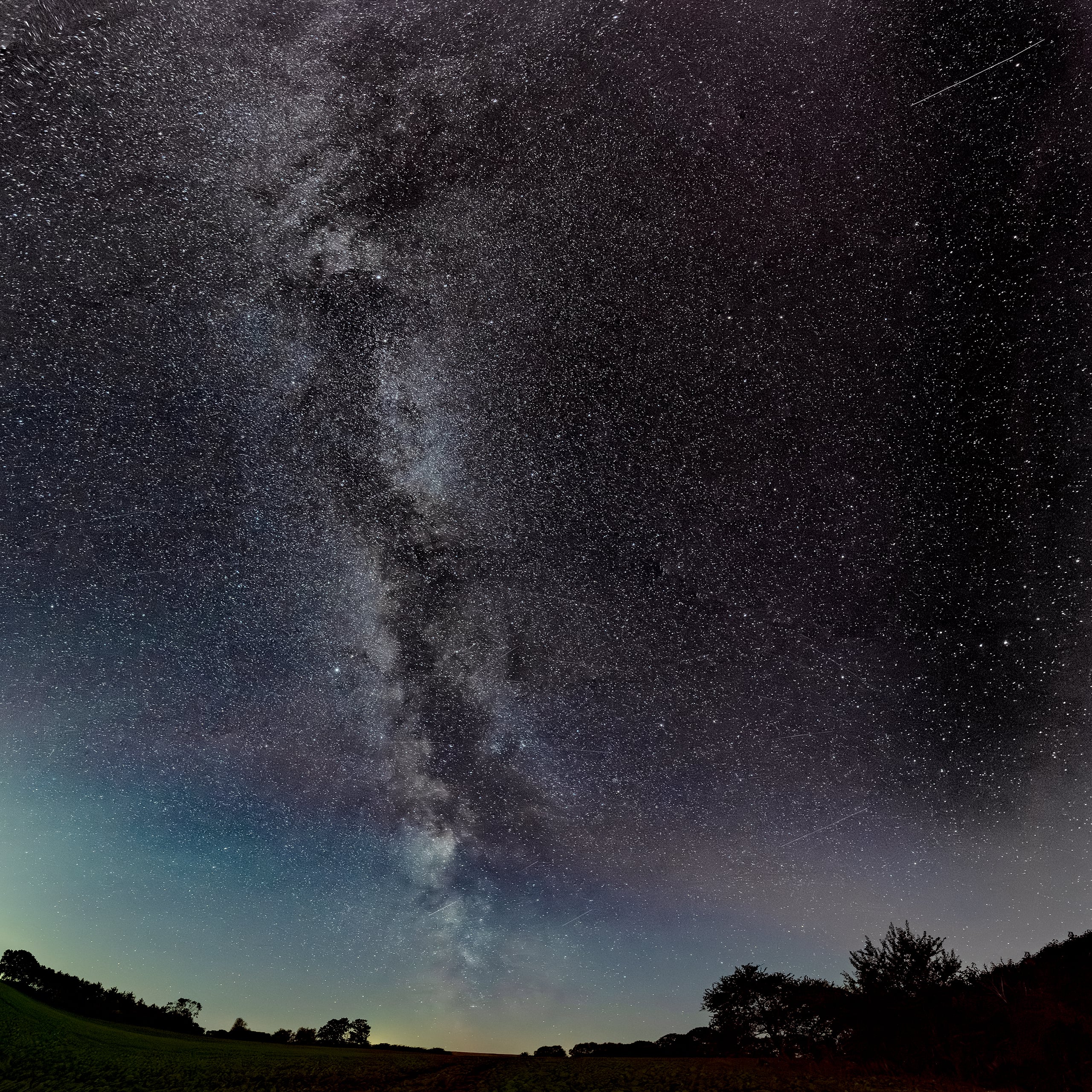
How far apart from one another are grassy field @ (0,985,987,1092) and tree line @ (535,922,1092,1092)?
3.65 metres

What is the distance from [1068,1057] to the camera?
18688 millimetres

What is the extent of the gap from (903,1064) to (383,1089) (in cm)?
2257

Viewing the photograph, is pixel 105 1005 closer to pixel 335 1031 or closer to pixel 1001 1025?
pixel 335 1031

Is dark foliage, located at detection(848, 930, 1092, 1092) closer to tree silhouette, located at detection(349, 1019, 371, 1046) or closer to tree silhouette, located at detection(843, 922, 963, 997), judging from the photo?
tree silhouette, located at detection(843, 922, 963, 997)

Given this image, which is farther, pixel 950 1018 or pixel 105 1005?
pixel 105 1005

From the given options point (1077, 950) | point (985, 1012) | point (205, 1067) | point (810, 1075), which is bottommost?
point (205, 1067)

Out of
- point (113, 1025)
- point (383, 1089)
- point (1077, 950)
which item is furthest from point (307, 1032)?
point (1077, 950)

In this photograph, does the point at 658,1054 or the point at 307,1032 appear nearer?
the point at 658,1054

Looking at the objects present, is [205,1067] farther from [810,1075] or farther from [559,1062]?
[810,1075]

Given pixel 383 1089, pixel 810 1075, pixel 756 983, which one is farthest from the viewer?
pixel 756 983

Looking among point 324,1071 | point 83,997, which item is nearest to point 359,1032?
point 83,997

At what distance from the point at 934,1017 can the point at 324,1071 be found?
91.1ft

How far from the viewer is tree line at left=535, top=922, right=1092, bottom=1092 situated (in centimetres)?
2048

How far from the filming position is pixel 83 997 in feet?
179
